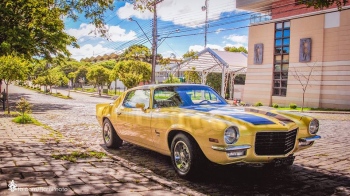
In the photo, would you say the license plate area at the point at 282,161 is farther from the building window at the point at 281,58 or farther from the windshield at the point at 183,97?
the building window at the point at 281,58

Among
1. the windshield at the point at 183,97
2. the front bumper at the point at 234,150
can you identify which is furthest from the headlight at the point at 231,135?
the windshield at the point at 183,97

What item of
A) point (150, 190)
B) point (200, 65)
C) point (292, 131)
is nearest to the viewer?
point (150, 190)

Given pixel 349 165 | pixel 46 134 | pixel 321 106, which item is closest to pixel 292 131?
pixel 349 165

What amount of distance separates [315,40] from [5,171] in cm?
2809

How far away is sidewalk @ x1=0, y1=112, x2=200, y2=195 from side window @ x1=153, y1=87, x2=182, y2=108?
48.8 inches

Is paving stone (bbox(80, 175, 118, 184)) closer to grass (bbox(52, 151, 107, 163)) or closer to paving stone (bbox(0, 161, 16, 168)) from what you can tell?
grass (bbox(52, 151, 107, 163))

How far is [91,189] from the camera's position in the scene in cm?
383

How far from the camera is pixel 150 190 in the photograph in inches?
156

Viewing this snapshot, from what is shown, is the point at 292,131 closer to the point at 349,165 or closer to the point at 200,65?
the point at 349,165

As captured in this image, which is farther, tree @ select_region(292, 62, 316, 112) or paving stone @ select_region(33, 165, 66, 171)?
tree @ select_region(292, 62, 316, 112)

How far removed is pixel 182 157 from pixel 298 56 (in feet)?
88.9

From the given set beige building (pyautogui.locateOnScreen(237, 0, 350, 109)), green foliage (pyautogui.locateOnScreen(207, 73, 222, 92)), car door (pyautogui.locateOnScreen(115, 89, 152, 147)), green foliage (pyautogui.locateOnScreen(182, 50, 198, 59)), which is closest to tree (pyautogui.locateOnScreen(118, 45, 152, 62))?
green foliage (pyautogui.locateOnScreen(182, 50, 198, 59))

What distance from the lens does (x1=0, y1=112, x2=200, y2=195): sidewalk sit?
3770 millimetres

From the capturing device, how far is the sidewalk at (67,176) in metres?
3.77
